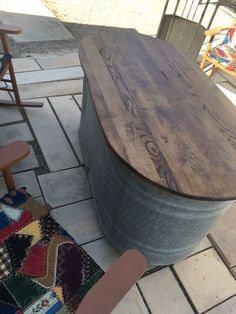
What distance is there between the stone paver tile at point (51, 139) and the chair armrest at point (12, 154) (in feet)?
2.88

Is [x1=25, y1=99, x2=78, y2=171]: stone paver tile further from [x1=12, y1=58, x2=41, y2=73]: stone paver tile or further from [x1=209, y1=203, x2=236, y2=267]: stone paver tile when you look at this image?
[x1=209, y1=203, x2=236, y2=267]: stone paver tile

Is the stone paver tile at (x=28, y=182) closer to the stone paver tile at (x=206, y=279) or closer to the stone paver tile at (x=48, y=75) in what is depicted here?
the stone paver tile at (x=206, y=279)

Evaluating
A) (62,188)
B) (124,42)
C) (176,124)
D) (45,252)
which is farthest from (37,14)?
(45,252)

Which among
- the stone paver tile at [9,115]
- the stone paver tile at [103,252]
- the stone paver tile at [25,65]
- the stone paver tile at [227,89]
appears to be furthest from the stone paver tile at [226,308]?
the stone paver tile at [25,65]

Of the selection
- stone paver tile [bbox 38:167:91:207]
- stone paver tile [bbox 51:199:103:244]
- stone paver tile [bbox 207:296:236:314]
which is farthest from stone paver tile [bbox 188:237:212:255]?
stone paver tile [bbox 38:167:91:207]

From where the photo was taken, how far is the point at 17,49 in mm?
3242

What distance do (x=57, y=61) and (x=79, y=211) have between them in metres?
1.90

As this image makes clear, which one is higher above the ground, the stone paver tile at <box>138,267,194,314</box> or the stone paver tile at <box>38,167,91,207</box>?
the stone paver tile at <box>138,267,194,314</box>

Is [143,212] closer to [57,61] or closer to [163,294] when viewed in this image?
[163,294]

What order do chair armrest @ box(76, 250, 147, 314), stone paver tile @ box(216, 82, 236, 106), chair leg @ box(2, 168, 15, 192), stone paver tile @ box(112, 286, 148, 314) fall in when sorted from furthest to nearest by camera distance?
stone paver tile @ box(216, 82, 236, 106)
stone paver tile @ box(112, 286, 148, 314)
chair leg @ box(2, 168, 15, 192)
chair armrest @ box(76, 250, 147, 314)

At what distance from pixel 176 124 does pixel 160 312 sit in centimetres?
93

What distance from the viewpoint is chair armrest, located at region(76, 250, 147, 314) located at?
84 cm

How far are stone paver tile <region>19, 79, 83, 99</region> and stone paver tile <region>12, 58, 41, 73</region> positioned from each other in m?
0.29

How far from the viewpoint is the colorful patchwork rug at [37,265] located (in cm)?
103
